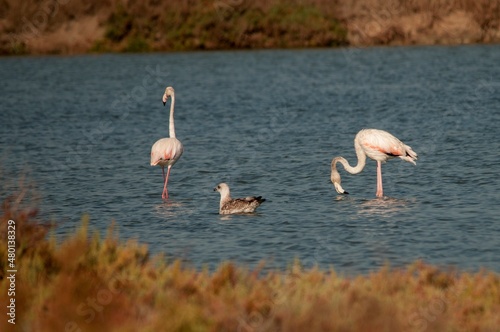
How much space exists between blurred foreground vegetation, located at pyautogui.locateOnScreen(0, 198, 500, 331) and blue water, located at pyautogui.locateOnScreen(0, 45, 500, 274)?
0.87 m

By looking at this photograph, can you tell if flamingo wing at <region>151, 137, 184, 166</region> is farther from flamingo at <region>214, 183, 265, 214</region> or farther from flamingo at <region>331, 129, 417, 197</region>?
flamingo at <region>331, 129, 417, 197</region>

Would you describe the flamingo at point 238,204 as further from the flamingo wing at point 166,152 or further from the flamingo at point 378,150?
the flamingo wing at point 166,152

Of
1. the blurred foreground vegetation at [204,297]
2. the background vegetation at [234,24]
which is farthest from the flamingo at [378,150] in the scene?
the background vegetation at [234,24]

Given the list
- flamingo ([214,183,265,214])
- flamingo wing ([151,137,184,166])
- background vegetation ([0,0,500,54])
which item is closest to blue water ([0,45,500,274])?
flamingo ([214,183,265,214])

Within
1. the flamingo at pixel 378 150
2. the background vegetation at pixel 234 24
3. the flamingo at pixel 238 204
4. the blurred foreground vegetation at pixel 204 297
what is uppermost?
the background vegetation at pixel 234 24

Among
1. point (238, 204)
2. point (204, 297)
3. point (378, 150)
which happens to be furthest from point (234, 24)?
point (204, 297)

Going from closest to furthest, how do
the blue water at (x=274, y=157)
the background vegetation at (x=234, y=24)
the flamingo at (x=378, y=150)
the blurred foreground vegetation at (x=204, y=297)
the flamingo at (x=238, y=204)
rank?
the blurred foreground vegetation at (x=204, y=297), the blue water at (x=274, y=157), the flamingo at (x=238, y=204), the flamingo at (x=378, y=150), the background vegetation at (x=234, y=24)

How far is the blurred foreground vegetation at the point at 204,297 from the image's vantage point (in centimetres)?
700

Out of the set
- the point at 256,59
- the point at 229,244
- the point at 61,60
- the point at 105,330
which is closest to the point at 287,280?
the point at 105,330

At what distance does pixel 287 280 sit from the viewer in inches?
360

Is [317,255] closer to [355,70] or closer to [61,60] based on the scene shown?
[355,70]

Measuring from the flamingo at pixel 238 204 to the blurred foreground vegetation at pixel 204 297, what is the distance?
182 inches

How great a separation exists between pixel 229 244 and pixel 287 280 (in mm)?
3573

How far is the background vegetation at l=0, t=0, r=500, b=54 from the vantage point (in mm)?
49000
